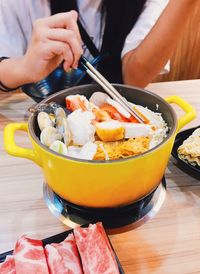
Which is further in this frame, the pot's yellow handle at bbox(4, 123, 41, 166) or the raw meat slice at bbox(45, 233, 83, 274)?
the pot's yellow handle at bbox(4, 123, 41, 166)

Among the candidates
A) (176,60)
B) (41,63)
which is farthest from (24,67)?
(176,60)

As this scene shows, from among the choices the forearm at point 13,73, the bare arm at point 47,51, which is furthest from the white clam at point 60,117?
the forearm at point 13,73

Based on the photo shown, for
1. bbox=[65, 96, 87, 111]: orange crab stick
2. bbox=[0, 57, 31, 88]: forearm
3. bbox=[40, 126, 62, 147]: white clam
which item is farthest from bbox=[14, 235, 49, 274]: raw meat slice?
bbox=[0, 57, 31, 88]: forearm

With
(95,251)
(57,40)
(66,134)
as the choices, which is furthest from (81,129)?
(57,40)

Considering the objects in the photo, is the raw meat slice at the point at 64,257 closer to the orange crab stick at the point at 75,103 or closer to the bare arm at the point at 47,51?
the orange crab stick at the point at 75,103

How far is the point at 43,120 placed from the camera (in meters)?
0.77

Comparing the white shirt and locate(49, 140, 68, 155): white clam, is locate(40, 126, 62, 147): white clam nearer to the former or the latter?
locate(49, 140, 68, 155): white clam

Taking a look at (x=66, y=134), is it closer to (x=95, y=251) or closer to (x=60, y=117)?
(x=60, y=117)

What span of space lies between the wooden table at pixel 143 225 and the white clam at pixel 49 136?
7.4 inches

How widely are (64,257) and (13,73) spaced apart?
0.81 m

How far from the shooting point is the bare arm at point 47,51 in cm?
94

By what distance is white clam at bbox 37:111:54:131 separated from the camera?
0.76m

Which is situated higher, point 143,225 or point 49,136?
point 49,136

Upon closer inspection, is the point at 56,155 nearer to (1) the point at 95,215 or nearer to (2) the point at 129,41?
(1) the point at 95,215
